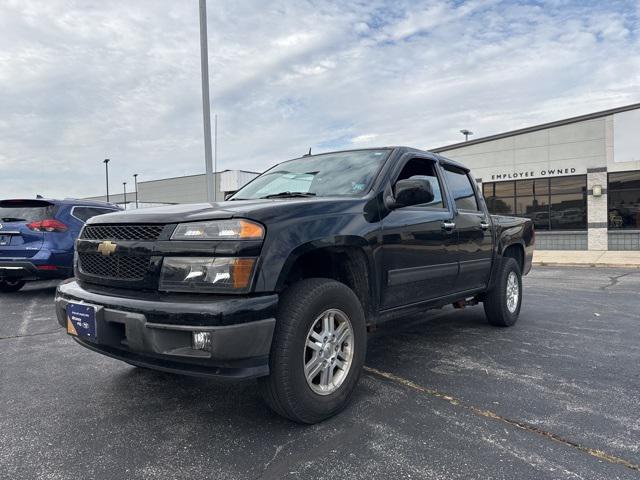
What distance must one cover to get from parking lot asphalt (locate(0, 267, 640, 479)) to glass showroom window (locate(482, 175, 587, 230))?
1425 cm

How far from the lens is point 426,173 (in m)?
4.49

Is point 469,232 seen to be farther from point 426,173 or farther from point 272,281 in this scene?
point 272,281

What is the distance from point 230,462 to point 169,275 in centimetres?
103

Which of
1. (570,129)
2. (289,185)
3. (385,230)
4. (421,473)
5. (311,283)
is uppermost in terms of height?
(570,129)

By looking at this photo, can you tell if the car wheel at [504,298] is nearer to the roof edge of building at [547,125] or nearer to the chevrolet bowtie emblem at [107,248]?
the chevrolet bowtie emblem at [107,248]

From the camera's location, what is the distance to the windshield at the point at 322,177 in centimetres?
371

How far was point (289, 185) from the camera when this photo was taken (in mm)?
4137

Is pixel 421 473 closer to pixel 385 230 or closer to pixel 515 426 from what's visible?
pixel 515 426

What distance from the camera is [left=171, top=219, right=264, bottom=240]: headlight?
8.59ft

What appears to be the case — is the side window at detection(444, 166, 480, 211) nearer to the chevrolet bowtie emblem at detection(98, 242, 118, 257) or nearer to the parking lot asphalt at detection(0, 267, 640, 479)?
the parking lot asphalt at detection(0, 267, 640, 479)

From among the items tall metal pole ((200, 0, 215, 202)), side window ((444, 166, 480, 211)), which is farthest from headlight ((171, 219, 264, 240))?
tall metal pole ((200, 0, 215, 202))

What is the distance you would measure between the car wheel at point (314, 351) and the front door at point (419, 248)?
54 centimetres

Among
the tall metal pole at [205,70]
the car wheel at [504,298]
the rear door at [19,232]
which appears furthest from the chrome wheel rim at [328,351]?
the tall metal pole at [205,70]

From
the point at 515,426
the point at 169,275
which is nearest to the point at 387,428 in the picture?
the point at 515,426
